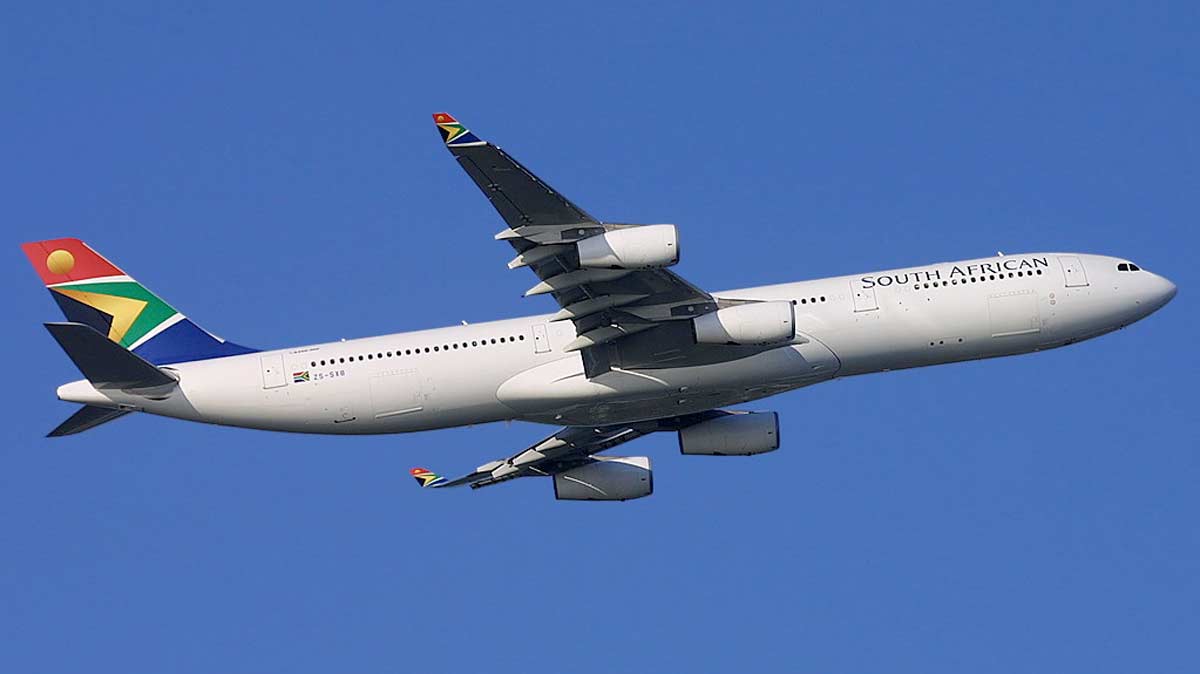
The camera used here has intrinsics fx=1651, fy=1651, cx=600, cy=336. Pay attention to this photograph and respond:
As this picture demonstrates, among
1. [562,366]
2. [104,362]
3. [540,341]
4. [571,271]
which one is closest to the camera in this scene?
[571,271]

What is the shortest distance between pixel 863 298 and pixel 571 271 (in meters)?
10.5

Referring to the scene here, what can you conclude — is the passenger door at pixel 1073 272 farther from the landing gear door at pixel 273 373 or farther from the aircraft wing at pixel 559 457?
the landing gear door at pixel 273 373

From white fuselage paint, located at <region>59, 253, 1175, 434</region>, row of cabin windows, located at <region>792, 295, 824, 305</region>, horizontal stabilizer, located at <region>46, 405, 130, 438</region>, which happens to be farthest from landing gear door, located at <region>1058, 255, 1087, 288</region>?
horizontal stabilizer, located at <region>46, 405, 130, 438</region>

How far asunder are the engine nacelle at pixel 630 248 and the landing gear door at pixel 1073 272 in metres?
15.6

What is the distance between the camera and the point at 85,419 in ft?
172

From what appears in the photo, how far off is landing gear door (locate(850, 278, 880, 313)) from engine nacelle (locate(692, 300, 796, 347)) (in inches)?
132

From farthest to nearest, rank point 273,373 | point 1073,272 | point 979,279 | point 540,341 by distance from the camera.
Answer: point 1073,272 → point 979,279 → point 273,373 → point 540,341

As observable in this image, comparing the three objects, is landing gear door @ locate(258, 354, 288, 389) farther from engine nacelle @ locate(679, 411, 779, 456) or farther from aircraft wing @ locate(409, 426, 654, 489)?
engine nacelle @ locate(679, 411, 779, 456)

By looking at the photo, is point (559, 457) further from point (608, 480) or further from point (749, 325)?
point (749, 325)

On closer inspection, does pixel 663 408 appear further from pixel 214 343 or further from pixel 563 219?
pixel 214 343

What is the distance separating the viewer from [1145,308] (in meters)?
55.3

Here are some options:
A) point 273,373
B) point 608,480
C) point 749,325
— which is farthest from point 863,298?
→ point 273,373

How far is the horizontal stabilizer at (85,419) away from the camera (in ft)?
172

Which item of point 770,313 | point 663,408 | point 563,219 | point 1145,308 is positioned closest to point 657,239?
point 563,219
